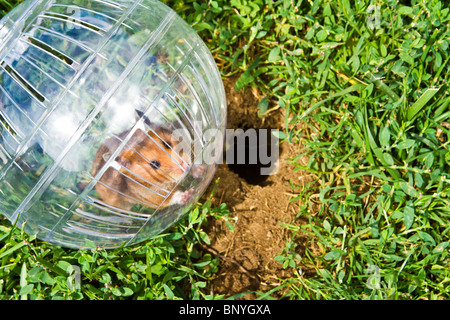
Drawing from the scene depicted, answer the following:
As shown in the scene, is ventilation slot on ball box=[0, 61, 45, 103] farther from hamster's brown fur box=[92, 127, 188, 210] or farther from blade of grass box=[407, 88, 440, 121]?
blade of grass box=[407, 88, 440, 121]

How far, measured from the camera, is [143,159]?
1634 mm

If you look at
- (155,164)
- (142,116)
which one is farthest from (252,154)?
(142,116)

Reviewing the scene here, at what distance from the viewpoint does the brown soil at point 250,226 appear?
7.52ft

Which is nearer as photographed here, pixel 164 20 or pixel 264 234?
pixel 164 20

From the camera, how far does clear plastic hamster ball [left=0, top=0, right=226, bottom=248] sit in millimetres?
1548

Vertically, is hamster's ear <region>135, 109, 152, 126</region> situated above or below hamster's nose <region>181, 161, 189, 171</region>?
above

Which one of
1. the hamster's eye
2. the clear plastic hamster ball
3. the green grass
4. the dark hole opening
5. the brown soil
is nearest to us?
the clear plastic hamster ball

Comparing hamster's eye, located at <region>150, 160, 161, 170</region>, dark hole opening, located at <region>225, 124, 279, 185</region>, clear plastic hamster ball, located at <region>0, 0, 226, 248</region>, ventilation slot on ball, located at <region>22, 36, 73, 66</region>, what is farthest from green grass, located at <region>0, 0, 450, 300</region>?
ventilation slot on ball, located at <region>22, 36, 73, 66</region>

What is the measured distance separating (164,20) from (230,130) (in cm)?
92

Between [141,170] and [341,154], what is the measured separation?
1.31 metres

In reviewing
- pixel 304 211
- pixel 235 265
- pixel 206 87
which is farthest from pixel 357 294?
pixel 206 87

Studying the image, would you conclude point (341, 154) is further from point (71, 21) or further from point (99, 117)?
point (71, 21)

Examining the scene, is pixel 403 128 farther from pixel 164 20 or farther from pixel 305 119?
pixel 164 20

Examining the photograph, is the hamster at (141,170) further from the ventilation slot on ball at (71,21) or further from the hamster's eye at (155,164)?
the ventilation slot on ball at (71,21)
